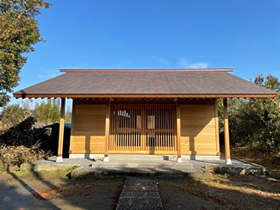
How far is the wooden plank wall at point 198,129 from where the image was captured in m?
8.42

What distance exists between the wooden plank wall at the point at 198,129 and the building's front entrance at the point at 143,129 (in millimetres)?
507

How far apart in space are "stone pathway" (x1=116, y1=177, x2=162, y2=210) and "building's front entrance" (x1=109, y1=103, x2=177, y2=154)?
10.8 feet

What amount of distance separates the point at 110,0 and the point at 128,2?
1.17 meters

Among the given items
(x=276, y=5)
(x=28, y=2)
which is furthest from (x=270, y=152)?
(x=28, y=2)

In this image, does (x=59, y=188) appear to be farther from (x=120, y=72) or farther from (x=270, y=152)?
(x=270, y=152)

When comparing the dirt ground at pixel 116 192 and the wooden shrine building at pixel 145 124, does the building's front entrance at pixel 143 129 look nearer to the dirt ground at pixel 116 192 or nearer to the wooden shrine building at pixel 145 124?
the wooden shrine building at pixel 145 124

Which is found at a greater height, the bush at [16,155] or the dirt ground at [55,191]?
the bush at [16,155]

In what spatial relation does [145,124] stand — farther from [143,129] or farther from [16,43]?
[16,43]

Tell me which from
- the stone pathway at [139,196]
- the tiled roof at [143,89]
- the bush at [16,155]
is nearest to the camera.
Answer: the stone pathway at [139,196]

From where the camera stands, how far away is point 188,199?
418cm

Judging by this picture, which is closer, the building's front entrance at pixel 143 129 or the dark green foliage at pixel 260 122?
the building's front entrance at pixel 143 129

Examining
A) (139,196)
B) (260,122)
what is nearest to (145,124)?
(139,196)

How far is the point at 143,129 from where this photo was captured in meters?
8.53

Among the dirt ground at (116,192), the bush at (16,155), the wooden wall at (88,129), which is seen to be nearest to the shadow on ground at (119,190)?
the dirt ground at (116,192)
